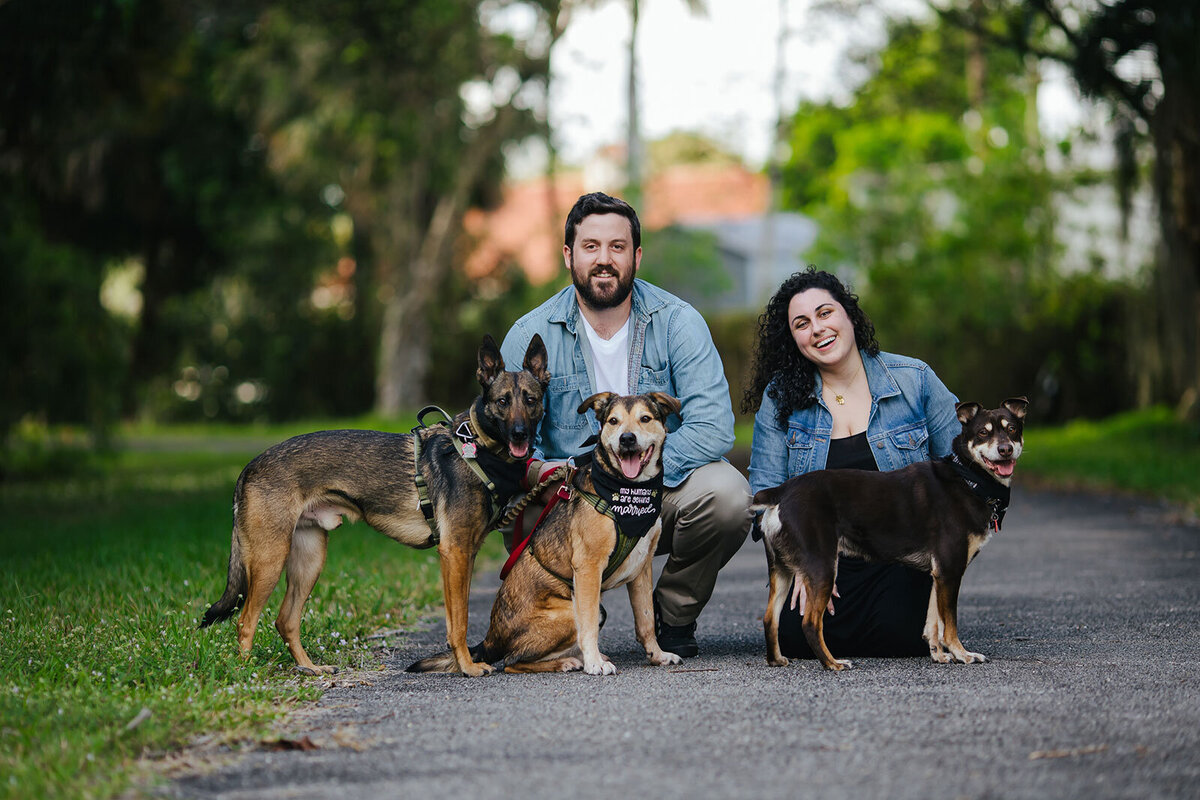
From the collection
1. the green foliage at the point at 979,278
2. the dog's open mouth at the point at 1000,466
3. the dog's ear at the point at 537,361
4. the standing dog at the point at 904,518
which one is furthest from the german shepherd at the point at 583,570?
the green foliage at the point at 979,278

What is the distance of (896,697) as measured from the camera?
4.82 meters

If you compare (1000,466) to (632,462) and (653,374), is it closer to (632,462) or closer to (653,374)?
(632,462)

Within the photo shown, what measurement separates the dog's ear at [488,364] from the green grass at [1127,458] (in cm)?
785

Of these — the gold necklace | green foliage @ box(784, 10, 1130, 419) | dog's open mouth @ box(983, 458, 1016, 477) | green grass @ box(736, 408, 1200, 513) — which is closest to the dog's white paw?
dog's open mouth @ box(983, 458, 1016, 477)

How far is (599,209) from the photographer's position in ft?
20.7

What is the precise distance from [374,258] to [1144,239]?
20.9m

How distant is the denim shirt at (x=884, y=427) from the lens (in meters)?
6.27

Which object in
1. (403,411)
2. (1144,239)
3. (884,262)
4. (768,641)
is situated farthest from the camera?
(403,411)

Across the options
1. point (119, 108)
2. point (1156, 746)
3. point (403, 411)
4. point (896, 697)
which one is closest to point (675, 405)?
point (896, 697)

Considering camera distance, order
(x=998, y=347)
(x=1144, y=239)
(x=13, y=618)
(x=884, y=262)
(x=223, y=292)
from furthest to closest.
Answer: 1. (x=223, y=292)
2. (x=884, y=262)
3. (x=998, y=347)
4. (x=1144, y=239)
5. (x=13, y=618)

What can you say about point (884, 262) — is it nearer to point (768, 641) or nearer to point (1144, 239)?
point (1144, 239)

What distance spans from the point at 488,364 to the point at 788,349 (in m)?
1.57

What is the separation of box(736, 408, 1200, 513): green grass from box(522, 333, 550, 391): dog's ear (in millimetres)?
7580

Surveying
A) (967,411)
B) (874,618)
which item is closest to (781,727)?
(874,618)
